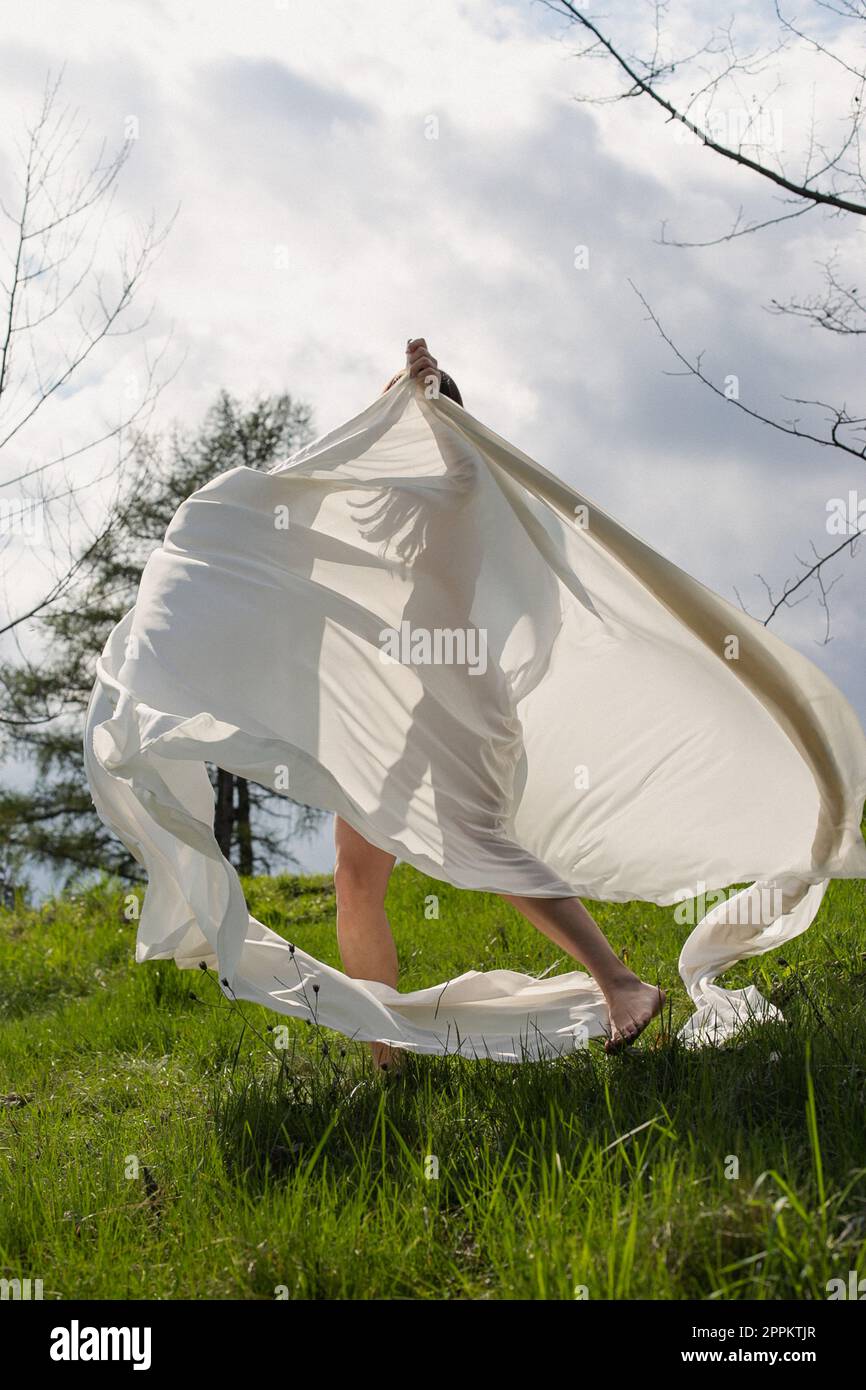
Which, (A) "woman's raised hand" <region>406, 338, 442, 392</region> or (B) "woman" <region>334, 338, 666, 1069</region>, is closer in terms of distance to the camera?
(B) "woman" <region>334, 338, 666, 1069</region>

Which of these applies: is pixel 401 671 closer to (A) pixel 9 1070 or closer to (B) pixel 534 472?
(B) pixel 534 472

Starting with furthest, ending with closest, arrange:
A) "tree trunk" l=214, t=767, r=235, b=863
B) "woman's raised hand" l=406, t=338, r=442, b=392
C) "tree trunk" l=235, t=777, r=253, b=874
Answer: "tree trunk" l=235, t=777, r=253, b=874 → "tree trunk" l=214, t=767, r=235, b=863 → "woman's raised hand" l=406, t=338, r=442, b=392

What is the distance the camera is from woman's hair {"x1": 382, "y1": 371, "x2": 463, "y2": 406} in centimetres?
434

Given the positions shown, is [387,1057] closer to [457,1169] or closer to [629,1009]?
[629,1009]

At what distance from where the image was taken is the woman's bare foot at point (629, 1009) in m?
3.42

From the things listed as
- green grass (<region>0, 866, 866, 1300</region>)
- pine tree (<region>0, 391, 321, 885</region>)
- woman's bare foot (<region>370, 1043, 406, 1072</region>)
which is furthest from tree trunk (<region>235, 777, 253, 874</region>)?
woman's bare foot (<region>370, 1043, 406, 1072</region>)

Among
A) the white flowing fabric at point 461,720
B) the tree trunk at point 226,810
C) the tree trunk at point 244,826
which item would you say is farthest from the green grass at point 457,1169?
the tree trunk at point 244,826

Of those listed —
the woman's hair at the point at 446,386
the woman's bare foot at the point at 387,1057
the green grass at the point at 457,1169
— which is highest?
the woman's hair at the point at 446,386

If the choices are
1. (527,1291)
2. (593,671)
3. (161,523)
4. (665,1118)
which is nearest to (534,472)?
(593,671)

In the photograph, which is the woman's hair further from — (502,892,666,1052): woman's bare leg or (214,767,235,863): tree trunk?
(214,767,235,863): tree trunk

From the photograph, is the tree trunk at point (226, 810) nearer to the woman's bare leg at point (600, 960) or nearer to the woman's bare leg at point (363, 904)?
the woman's bare leg at point (363, 904)

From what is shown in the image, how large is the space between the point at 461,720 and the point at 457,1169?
1.66 m

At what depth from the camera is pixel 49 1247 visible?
268 centimetres

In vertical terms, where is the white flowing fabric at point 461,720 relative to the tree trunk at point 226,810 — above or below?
below
